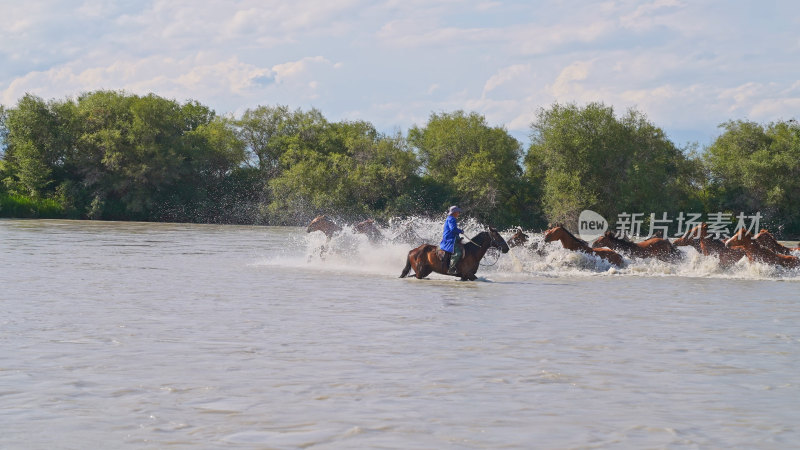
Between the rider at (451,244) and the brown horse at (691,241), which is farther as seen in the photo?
the brown horse at (691,241)

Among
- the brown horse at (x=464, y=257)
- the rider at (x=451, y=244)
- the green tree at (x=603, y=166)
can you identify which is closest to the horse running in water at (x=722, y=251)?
the brown horse at (x=464, y=257)

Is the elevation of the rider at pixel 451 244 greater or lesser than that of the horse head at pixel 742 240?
lesser

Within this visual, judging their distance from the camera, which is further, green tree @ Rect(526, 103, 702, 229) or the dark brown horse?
green tree @ Rect(526, 103, 702, 229)

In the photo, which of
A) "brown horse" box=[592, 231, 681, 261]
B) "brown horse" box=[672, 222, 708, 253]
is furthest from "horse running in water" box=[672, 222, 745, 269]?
"brown horse" box=[592, 231, 681, 261]

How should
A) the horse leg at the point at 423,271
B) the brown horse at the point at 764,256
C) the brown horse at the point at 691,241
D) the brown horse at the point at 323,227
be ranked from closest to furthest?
the horse leg at the point at 423,271, the brown horse at the point at 764,256, the brown horse at the point at 323,227, the brown horse at the point at 691,241

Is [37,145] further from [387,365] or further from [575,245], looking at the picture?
[387,365]

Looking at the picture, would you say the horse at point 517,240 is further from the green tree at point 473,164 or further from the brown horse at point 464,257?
the green tree at point 473,164

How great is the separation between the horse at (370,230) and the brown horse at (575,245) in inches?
173

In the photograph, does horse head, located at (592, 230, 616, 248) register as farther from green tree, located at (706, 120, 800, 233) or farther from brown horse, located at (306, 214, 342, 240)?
green tree, located at (706, 120, 800, 233)

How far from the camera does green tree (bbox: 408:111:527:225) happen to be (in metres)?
62.6

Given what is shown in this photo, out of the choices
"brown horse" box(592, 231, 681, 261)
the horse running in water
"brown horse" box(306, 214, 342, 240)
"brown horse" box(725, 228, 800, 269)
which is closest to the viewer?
"brown horse" box(725, 228, 800, 269)

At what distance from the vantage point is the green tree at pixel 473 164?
205 ft

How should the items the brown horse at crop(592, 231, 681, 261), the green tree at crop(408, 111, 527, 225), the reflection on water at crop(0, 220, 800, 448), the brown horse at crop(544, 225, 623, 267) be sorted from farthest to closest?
the green tree at crop(408, 111, 527, 225) → the brown horse at crop(592, 231, 681, 261) → the brown horse at crop(544, 225, 623, 267) → the reflection on water at crop(0, 220, 800, 448)

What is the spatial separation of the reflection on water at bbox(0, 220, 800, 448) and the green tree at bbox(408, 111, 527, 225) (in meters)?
46.1
